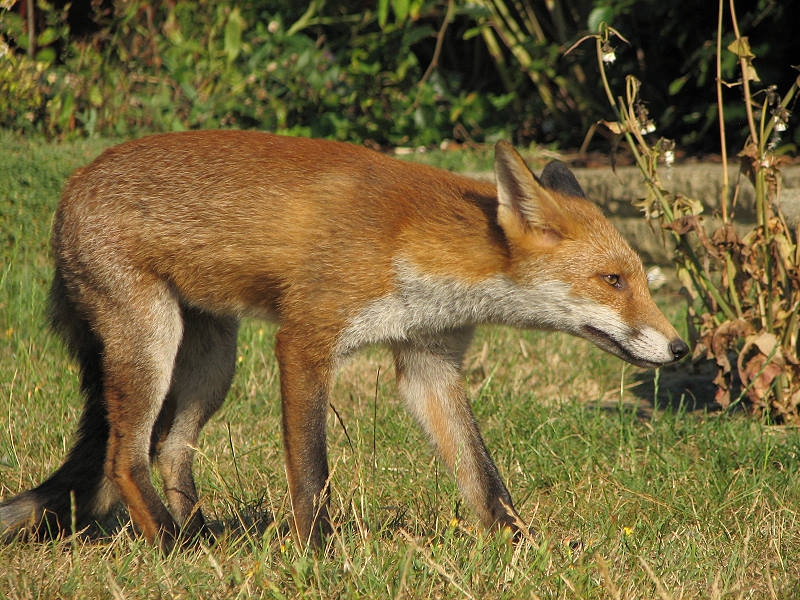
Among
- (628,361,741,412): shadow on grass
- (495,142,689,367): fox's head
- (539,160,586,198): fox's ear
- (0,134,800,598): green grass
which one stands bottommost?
(628,361,741,412): shadow on grass

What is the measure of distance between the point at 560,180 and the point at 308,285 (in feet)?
4.14

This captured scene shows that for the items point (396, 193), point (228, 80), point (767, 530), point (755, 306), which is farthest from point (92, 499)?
point (228, 80)

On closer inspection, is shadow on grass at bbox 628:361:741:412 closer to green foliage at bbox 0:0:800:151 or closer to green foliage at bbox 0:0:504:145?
green foliage at bbox 0:0:800:151

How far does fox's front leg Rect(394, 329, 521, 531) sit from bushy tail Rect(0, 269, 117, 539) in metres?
1.27

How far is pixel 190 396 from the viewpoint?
14.5 feet

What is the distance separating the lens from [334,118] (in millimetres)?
9211

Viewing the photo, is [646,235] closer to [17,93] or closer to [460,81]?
[460,81]

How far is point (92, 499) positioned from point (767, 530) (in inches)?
107

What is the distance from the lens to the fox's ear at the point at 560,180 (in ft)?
13.9

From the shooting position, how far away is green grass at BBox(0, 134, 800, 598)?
3264 mm

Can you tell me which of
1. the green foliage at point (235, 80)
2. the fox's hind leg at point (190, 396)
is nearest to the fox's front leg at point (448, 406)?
the fox's hind leg at point (190, 396)

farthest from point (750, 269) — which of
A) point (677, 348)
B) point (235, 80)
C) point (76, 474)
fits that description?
point (235, 80)

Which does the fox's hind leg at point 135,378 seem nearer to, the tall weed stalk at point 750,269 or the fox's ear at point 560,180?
the fox's ear at point 560,180

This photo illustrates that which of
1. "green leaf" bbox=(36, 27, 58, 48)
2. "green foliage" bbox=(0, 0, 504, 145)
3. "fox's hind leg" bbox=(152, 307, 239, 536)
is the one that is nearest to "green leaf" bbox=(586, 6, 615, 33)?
"green foliage" bbox=(0, 0, 504, 145)
